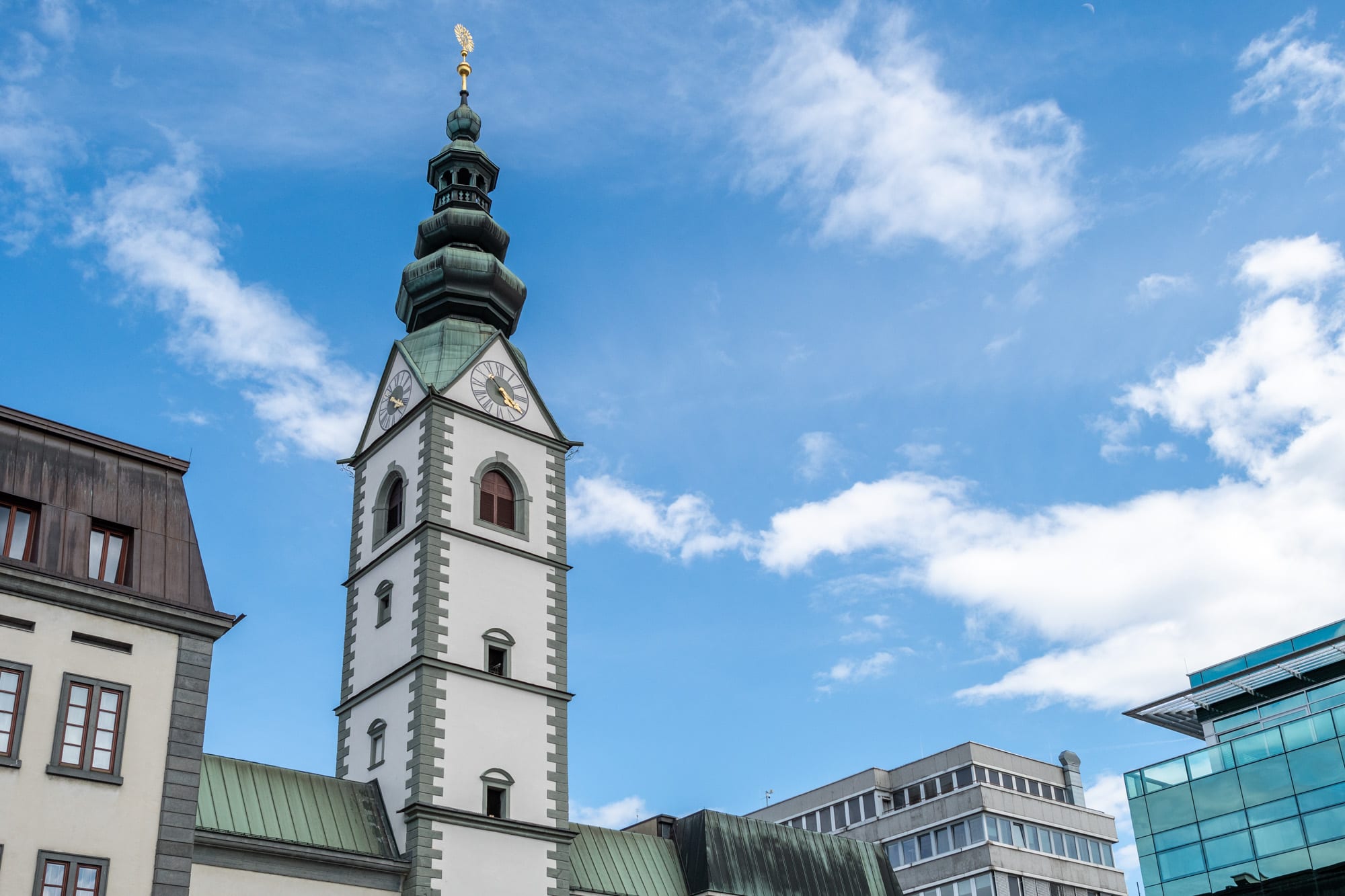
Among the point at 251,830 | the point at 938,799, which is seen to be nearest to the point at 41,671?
the point at 251,830

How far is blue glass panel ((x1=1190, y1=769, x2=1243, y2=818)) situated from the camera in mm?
55312

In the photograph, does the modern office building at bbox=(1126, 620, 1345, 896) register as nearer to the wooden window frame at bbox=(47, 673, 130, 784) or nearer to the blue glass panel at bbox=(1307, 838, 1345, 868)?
the blue glass panel at bbox=(1307, 838, 1345, 868)

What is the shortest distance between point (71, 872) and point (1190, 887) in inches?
1664

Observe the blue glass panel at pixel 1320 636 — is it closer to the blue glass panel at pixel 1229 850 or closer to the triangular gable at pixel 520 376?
the blue glass panel at pixel 1229 850

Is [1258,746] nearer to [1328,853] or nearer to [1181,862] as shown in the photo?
[1328,853]

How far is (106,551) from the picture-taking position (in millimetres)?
31438

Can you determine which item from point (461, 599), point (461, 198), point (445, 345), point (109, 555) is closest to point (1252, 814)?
point (461, 599)

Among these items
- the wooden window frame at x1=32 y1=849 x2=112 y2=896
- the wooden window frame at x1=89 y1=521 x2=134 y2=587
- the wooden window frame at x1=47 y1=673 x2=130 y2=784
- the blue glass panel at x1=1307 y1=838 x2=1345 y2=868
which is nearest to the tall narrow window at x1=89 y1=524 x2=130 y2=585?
the wooden window frame at x1=89 y1=521 x2=134 y2=587

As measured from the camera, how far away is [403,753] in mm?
39875

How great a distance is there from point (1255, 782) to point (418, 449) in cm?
3401

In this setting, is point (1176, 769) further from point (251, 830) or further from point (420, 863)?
point (251, 830)

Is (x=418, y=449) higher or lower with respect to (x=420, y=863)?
higher

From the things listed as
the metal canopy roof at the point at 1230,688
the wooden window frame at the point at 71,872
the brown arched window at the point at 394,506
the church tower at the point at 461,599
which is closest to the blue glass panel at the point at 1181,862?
the metal canopy roof at the point at 1230,688

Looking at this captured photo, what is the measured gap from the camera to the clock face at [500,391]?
47.0m
